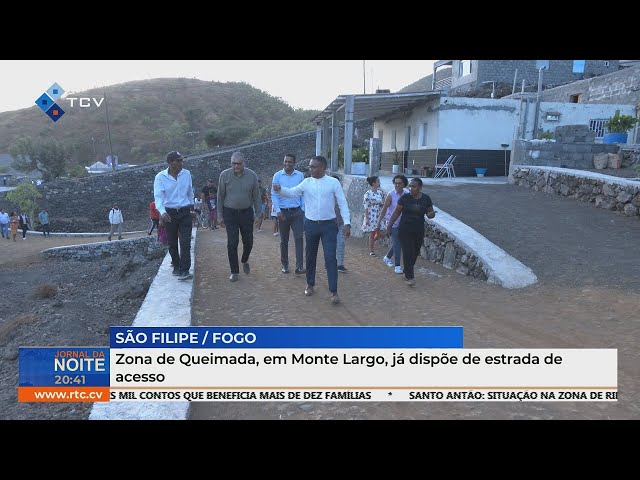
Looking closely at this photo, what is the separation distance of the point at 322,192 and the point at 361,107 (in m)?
12.6

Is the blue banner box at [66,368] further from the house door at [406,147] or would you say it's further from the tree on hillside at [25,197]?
the tree on hillside at [25,197]

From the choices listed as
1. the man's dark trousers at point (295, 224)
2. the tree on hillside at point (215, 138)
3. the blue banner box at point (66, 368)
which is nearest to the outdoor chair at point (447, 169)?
the man's dark trousers at point (295, 224)

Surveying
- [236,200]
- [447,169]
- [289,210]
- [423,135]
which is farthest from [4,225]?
[289,210]

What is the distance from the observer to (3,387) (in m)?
3.83

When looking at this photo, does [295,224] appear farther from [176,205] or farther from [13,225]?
[13,225]

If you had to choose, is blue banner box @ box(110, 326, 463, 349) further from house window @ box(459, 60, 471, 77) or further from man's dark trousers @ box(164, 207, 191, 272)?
house window @ box(459, 60, 471, 77)

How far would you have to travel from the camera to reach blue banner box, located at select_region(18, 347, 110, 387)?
2990 mm

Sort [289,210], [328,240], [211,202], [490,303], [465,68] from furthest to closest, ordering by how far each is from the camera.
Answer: [465,68], [211,202], [289,210], [490,303], [328,240]

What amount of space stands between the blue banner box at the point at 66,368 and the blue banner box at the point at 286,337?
17cm

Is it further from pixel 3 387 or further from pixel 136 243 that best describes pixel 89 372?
pixel 136 243

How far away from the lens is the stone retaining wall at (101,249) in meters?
15.5

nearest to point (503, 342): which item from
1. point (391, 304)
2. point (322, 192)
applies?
point (391, 304)

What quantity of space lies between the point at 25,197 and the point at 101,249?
10173mm

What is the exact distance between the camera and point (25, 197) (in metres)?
22.7
